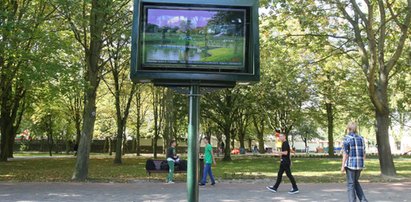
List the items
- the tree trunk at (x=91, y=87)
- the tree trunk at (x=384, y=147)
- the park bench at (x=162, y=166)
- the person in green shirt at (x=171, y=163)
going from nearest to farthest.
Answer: the person in green shirt at (x=171, y=163) → the tree trunk at (x=91, y=87) → the park bench at (x=162, y=166) → the tree trunk at (x=384, y=147)

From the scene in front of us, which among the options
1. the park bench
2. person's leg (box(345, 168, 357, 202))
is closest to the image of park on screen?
person's leg (box(345, 168, 357, 202))

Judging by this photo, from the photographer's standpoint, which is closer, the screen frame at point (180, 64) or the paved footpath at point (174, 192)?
the screen frame at point (180, 64)

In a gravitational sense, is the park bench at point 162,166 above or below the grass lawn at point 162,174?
above

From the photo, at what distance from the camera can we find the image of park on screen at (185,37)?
4320mm

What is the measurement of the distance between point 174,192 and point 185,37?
28.5ft

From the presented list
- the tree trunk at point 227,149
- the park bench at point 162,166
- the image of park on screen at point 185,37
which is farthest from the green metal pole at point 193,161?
the tree trunk at point 227,149

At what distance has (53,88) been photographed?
53.9ft

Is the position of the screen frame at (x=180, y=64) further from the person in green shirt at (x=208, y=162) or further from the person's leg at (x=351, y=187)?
the person in green shirt at (x=208, y=162)

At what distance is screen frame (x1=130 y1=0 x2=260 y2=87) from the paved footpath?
7.04 m

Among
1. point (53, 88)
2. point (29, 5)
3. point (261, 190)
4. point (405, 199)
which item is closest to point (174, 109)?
point (29, 5)

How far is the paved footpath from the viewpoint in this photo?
440 inches

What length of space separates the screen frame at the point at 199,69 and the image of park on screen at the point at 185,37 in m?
0.05

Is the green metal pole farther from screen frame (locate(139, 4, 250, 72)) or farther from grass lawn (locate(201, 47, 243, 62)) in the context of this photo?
grass lawn (locate(201, 47, 243, 62))

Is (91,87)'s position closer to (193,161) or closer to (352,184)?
(352,184)
